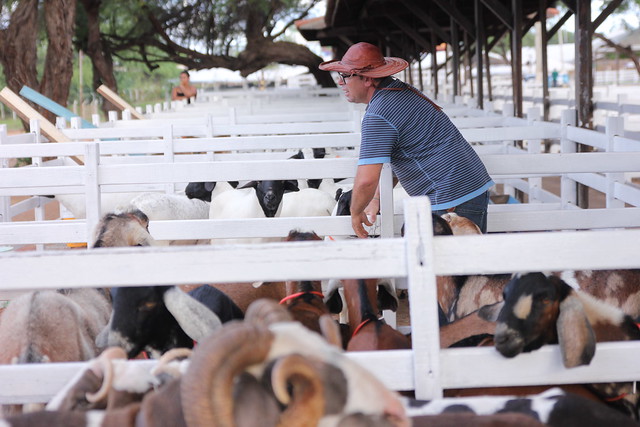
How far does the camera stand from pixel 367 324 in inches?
120

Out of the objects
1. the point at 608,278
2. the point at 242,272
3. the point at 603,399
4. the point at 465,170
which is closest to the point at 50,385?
the point at 242,272

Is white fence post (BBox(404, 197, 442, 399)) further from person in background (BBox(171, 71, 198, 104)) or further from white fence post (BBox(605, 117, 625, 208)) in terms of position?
person in background (BBox(171, 71, 198, 104))

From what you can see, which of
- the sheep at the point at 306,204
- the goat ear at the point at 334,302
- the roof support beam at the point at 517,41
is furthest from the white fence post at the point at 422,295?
the roof support beam at the point at 517,41

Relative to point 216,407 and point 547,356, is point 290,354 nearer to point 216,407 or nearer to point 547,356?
point 216,407

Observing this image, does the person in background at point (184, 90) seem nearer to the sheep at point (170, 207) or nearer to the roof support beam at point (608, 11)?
the roof support beam at point (608, 11)

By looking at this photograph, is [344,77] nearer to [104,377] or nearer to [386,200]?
[386,200]

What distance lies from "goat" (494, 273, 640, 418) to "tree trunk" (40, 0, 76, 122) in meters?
11.3

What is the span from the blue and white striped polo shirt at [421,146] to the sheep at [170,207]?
215 cm

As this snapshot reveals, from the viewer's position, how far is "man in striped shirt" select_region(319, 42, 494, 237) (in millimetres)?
4363

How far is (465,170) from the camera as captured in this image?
4.47 m

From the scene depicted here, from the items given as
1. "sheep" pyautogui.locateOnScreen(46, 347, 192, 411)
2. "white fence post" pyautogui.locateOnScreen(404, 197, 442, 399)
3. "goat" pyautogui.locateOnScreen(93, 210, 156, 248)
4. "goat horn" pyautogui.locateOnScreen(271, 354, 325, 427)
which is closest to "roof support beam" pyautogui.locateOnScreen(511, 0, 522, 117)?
"goat" pyautogui.locateOnScreen(93, 210, 156, 248)

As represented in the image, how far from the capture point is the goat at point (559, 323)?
2402mm

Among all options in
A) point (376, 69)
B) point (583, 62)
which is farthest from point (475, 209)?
point (583, 62)

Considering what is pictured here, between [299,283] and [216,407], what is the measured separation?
1904mm
